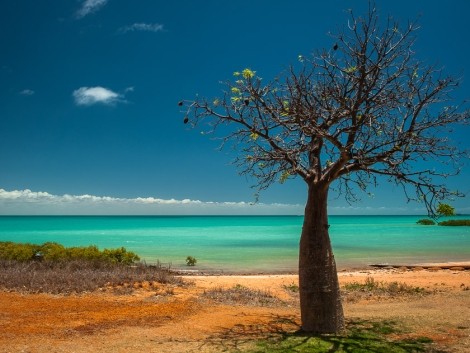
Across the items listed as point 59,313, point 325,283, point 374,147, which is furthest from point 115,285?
point 374,147

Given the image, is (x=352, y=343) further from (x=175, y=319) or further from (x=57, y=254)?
(x=57, y=254)

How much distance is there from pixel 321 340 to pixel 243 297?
5.07m

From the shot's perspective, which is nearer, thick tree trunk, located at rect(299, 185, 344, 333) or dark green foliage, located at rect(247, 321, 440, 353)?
dark green foliage, located at rect(247, 321, 440, 353)

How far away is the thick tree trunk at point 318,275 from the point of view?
358 inches

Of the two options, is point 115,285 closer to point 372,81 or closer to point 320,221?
point 320,221

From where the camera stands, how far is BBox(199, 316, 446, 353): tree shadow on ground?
25.9 ft

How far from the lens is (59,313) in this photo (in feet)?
35.0

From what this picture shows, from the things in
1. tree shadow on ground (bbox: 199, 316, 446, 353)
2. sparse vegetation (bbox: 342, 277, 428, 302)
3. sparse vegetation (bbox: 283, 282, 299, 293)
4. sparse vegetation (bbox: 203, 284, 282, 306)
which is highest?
tree shadow on ground (bbox: 199, 316, 446, 353)

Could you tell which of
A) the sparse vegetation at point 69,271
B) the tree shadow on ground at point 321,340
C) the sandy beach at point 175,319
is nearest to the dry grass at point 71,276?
the sparse vegetation at point 69,271

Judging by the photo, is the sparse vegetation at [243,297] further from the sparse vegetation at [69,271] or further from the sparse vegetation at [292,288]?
the sparse vegetation at [69,271]

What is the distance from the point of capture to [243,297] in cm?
1330

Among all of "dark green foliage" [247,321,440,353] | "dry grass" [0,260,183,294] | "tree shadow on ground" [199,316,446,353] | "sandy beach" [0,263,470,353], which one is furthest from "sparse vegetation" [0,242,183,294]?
"dark green foliage" [247,321,440,353]

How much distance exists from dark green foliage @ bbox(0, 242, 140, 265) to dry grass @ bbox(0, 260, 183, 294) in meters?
1.18

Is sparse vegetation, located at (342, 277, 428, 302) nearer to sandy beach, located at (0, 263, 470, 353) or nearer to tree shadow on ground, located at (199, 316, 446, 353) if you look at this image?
sandy beach, located at (0, 263, 470, 353)
